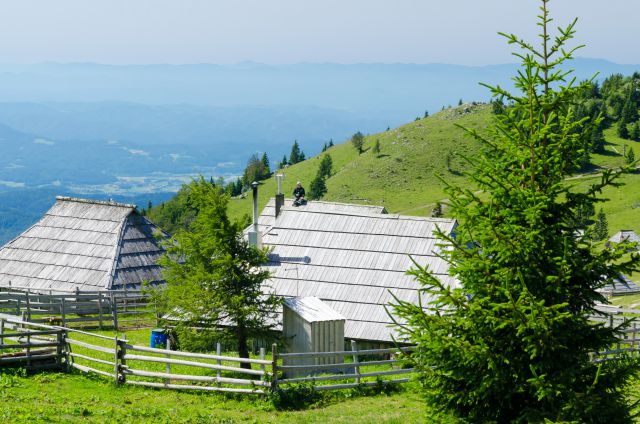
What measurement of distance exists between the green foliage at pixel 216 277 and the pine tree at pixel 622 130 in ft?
442

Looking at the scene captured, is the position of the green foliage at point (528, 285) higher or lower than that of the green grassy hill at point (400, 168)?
higher

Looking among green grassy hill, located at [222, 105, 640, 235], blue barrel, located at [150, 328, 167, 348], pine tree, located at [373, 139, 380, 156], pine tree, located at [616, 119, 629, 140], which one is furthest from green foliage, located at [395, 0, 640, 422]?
pine tree, located at [373, 139, 380, 156]

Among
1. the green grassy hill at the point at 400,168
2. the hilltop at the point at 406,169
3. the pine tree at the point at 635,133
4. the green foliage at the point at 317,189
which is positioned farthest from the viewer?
the pine tree at the point at 635,133

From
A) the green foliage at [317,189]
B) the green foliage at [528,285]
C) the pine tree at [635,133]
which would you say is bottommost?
the green foliage at [317,189]

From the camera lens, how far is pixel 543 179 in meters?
12.0

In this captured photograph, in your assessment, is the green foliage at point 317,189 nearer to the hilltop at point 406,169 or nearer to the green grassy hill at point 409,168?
the green grassy hill at point 409,168

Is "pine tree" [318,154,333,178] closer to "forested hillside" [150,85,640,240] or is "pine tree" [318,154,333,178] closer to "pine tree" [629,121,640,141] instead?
"forested hillside" [150,85,640,240]

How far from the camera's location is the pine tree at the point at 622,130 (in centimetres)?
14700

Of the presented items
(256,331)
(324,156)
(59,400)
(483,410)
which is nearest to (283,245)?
(256,331)

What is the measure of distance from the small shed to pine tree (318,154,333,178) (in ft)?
443

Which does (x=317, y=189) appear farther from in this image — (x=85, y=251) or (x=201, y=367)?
(x=201, y=367)

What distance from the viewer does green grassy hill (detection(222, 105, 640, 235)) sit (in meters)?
133

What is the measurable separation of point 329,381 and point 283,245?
871cm

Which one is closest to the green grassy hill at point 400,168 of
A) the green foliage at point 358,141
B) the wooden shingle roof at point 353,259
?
the green foliage at point 358,141
